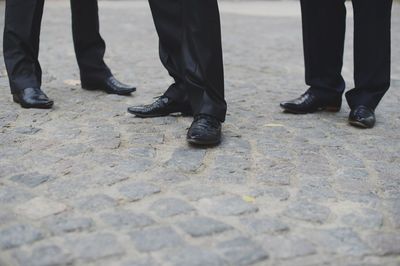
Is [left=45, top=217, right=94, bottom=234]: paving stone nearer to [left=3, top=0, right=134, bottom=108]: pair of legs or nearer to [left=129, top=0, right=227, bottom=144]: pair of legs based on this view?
[left=129, top=0, right=227, bottom=144]: pair of legs

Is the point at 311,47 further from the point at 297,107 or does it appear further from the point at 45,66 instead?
the point at 45,66

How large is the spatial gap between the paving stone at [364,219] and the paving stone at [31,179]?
115 cm

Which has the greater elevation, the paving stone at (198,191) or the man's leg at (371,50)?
the man's leg at (371,50)

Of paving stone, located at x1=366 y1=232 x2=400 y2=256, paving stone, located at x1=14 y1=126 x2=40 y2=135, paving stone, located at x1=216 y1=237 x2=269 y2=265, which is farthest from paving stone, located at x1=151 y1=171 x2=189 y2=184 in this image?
paving stone, located at x1=14 y1=126 x2=40 y2=135

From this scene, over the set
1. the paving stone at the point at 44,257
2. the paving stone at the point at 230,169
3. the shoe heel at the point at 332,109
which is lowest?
the shoe heel at the point at 332,109

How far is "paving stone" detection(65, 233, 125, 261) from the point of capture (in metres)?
1.76

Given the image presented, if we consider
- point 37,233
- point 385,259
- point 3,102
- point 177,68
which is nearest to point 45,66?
point 3,102

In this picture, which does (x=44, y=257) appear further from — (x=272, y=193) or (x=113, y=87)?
(x=113, y=87)

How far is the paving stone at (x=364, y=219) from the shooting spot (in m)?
2.02

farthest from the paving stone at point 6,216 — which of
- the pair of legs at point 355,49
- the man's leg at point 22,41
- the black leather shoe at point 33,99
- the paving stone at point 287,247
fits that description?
the pair of legs at point 355,49

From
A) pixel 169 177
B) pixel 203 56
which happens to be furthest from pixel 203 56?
pixel 169 177

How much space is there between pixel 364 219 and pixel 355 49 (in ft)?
4.72

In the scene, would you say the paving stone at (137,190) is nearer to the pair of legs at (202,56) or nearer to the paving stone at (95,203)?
the paving stone at (95,203)

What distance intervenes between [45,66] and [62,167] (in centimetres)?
249
